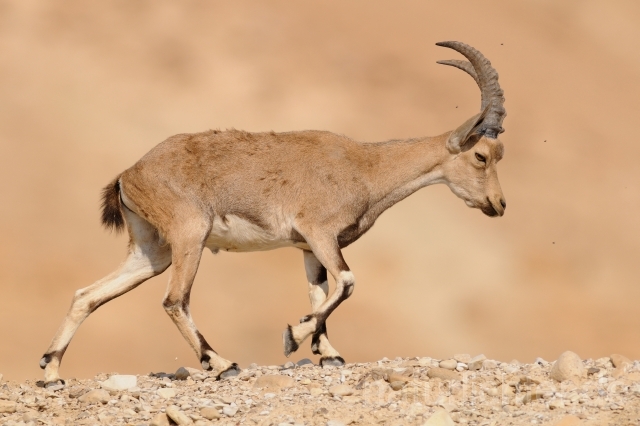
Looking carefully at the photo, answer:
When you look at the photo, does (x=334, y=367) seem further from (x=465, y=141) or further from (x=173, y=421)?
(x=465, y=141)

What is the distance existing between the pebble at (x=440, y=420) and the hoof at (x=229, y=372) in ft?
10.4

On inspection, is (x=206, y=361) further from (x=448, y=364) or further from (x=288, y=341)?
(x=448, y=364)

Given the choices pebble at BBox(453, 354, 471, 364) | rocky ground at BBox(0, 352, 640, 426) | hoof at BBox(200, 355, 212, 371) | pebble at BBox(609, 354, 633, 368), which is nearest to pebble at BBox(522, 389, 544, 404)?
rocky ground at BBox(0, 352, 640, 426)

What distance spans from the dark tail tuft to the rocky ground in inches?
87.8

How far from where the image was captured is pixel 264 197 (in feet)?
36.6

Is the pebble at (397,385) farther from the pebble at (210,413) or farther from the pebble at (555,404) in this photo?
the pebble at (210,413)

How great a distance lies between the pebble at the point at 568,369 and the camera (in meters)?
8.11

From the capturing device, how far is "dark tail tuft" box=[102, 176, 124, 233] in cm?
1137

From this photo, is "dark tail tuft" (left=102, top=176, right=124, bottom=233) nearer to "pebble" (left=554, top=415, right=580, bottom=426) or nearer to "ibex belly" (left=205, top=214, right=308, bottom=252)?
"ibex belly" (left=205, top=214, right=308, bottom=252)

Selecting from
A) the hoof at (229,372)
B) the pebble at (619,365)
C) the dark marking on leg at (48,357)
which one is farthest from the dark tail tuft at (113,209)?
the pebble at (619,365)

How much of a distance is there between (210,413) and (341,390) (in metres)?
1.15

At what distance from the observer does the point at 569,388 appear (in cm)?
792

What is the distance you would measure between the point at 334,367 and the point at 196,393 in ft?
5.17

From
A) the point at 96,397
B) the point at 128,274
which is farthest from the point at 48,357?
the point at 96,397
